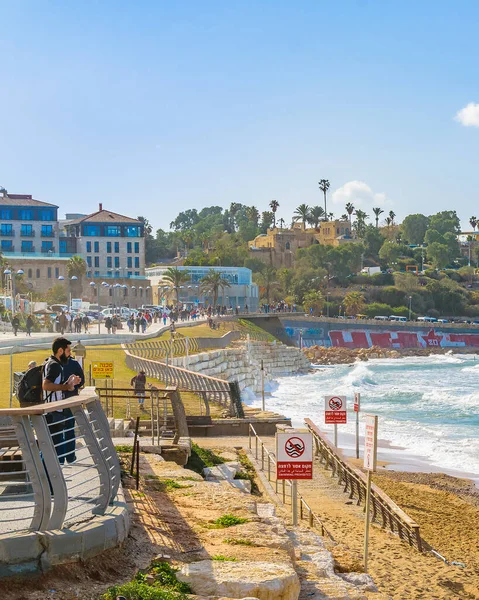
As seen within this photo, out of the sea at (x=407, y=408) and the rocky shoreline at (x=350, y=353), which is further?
the rocky shoreline at (x=350, y=353)

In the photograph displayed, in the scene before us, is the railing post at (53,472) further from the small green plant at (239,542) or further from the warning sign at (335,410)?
the warning sign at (335,410)

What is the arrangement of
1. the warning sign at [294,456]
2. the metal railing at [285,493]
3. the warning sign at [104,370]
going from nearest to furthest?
the warning sign at [294,456] → the metal railing at [285,493] → the warning sign at [104,370]

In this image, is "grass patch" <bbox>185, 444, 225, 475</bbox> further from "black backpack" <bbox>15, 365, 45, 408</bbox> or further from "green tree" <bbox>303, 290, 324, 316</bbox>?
"green tree" <bbox>303, 290, 324, 316</bbox>

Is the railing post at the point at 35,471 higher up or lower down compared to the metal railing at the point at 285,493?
higher up

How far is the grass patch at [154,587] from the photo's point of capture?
20.7ft

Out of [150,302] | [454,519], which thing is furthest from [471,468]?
[150,302]

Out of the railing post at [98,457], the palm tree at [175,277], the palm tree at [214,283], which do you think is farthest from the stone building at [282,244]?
the railing post at [98,457]

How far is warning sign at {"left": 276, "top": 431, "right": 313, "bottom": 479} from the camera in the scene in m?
12.4

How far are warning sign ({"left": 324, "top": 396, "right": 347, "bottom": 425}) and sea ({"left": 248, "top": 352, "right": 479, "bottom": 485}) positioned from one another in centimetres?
554

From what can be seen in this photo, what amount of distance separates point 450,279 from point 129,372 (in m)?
146

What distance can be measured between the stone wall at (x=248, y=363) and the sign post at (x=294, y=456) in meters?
30.2

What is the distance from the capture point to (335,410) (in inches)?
917

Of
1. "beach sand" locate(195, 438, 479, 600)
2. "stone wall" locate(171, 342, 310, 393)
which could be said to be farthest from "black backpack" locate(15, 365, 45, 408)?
"stone wall" locate(171, 342, 310, 393)

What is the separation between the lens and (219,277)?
384 ft
